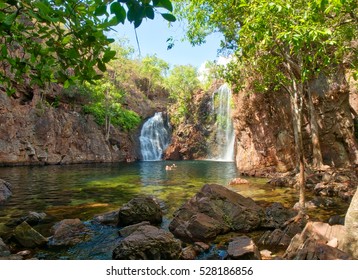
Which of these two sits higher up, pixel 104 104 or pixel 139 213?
pixel 104 104

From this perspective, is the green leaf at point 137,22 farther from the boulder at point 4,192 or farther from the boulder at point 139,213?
the boulder at point 4,192

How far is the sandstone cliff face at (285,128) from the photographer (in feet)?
78.6

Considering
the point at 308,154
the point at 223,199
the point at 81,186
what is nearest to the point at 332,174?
the point at 308,154

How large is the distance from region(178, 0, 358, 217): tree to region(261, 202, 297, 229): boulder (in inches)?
25.3

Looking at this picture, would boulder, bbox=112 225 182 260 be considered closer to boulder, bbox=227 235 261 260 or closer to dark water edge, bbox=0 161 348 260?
dark water edge, bbox=0 161 348 260

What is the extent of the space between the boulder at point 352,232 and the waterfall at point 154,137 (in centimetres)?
4811

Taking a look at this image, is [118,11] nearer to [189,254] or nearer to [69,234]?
[189,254]

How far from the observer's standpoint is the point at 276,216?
11.0 meters

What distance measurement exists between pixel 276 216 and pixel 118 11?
33.1 feet

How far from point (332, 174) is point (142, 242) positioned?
53.6 ft

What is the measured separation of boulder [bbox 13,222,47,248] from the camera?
8.37 metres

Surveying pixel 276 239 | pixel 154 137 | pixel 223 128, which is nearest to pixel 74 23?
pixel 276 239

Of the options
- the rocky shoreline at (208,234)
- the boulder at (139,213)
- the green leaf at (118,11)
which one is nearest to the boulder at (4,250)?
the rocky shoreline at (208,234)

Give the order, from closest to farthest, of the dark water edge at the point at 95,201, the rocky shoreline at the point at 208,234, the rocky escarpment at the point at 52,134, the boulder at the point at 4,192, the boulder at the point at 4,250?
the rocky shoreline at the point at 208,234 → the boulder at the point at 4,250 → the dark water edge at the point at 95,201 → the boulder at the point at 4,192 → the rocky escarpment at the point at 52,134
